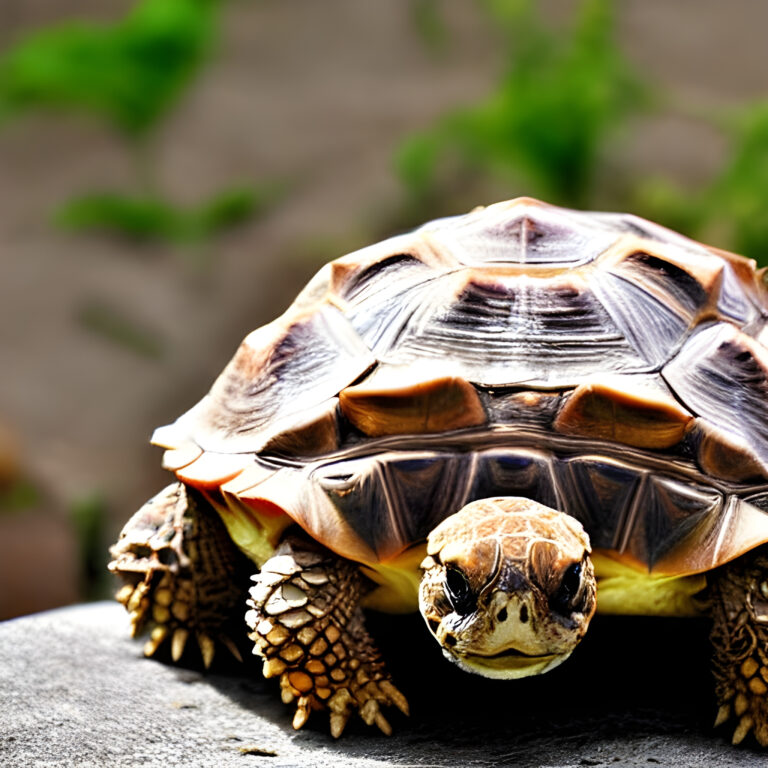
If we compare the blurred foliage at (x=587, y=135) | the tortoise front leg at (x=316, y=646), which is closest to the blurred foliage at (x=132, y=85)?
the blurred foliage at (x=587, y=135)

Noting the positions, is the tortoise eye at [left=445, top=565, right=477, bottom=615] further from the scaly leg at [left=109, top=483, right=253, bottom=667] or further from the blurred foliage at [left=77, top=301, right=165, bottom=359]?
the blurred foliage at [left=77, top=301, right=165, bottom=359]

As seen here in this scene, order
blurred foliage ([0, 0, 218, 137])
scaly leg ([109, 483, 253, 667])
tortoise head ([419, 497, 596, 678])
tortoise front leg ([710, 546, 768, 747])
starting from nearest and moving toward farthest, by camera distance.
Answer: tortoise head ([419, 497, 596, 678]) < tortoise front leg ([710, 546, 768, 747]) < scaly leg ([109, 483, 253, 667]) < blurred foliage ([0, 0, 218, 137])

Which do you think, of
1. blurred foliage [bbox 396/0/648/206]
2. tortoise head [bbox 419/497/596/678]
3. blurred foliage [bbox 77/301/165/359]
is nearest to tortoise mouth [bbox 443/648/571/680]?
tortoise head [bbox 419/497/596/678]

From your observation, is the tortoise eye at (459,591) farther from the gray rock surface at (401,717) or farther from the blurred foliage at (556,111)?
the blurred foliage at (556,111)

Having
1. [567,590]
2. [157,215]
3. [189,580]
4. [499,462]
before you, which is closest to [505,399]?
[499,462]

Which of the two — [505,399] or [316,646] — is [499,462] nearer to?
[505,399]

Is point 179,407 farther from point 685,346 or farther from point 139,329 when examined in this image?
point 685,346

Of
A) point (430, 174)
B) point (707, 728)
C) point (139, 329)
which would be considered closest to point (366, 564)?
point (707, 728)
